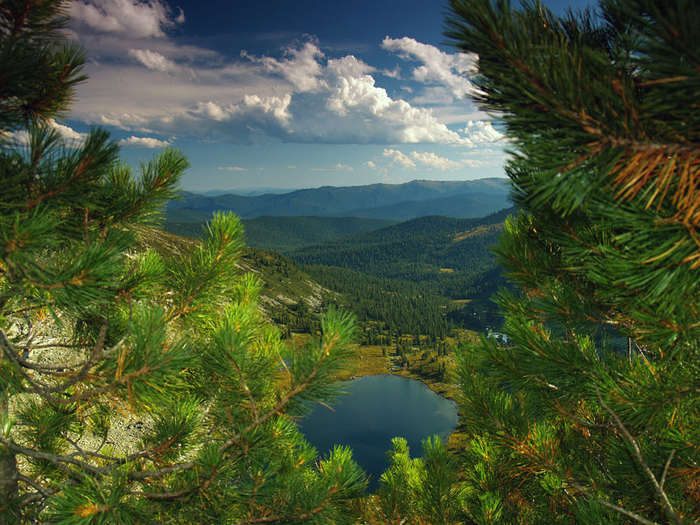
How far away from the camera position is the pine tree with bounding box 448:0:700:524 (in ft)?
5.20

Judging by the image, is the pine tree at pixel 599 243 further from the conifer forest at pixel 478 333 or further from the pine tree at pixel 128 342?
the pine tree at pixel 128 342

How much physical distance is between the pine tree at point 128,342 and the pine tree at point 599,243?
5.25 feet

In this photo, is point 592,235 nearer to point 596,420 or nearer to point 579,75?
point 579,75

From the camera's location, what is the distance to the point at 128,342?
2.84m

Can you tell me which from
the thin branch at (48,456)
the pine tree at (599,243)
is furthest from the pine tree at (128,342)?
the pine tree at (599,243)

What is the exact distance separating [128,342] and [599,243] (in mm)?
3652

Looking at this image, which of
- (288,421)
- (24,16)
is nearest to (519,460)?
(288,421)

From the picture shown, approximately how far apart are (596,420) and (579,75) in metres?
4.49

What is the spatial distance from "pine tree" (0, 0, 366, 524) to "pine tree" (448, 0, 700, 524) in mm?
1601

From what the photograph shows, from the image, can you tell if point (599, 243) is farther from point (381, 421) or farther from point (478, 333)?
point (381, 421)

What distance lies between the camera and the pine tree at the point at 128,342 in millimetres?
2258

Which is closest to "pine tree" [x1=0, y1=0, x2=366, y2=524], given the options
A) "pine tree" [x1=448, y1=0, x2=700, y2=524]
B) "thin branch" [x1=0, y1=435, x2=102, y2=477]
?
"thin branch" [x1=0, y1=435, x2=102, y2=477]

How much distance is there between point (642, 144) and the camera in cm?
157

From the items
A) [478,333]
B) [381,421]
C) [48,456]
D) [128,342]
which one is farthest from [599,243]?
[381,421]
